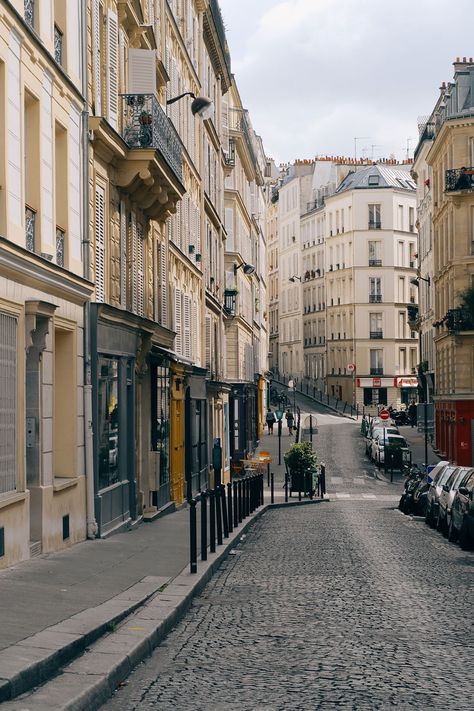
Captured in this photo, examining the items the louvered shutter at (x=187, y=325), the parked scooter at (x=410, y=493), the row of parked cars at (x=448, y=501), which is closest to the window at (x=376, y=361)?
the louvered shutter at (x=187, y=325)

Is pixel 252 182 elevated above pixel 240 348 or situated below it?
above

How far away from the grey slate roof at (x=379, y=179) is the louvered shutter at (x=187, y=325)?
7716 centimetres

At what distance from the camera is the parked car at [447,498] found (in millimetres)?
23141

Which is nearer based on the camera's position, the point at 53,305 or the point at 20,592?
the point at 20,592

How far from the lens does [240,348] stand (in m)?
62.8

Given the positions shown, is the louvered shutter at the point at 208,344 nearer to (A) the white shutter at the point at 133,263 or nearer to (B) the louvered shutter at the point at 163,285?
(B) the louvered shutter at the point at 163,285

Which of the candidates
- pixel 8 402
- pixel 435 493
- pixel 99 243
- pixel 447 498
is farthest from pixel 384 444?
pixel 8 402

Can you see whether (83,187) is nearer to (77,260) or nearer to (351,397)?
(77,260)

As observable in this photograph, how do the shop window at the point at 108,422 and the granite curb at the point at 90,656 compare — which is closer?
the granite curb at the point at 90,656

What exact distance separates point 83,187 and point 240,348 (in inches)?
1710

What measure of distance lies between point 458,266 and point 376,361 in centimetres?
5154

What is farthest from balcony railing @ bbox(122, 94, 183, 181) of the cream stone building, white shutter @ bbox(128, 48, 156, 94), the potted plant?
the potted plant

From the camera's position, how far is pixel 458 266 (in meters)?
59.4

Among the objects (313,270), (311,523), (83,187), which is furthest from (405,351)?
(83,187)
